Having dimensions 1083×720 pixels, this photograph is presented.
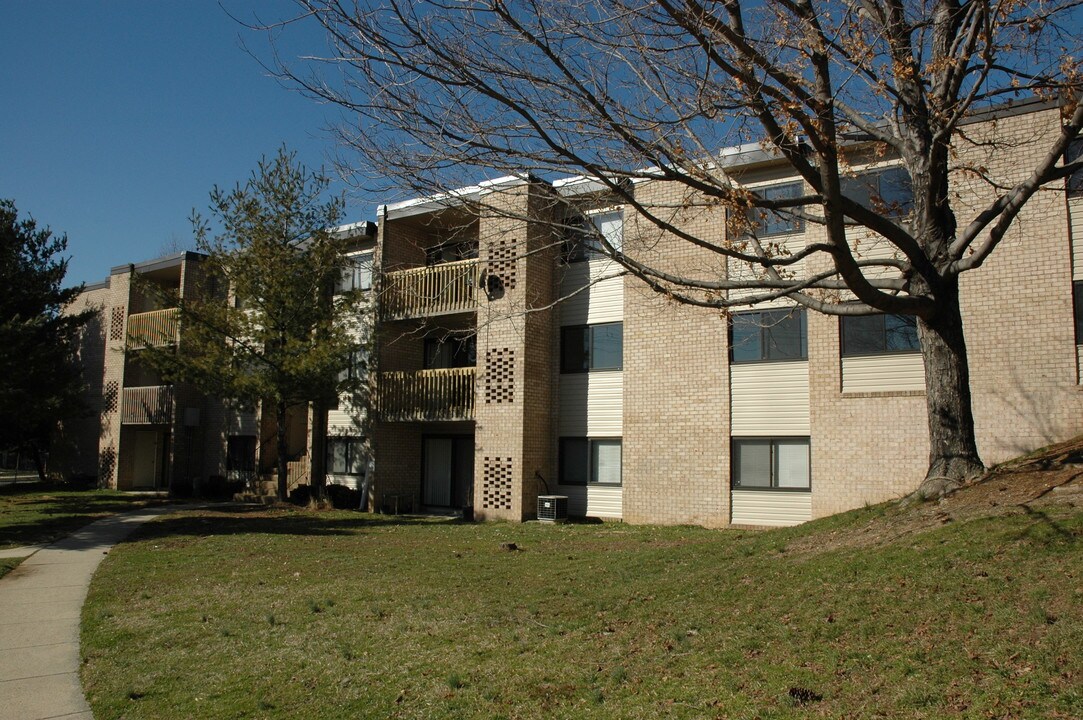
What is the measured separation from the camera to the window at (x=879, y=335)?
16.7 m

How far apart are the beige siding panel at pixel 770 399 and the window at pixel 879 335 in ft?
3.59

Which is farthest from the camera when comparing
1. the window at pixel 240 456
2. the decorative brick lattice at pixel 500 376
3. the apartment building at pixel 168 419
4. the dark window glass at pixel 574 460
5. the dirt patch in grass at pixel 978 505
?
the window at pixel 240 456

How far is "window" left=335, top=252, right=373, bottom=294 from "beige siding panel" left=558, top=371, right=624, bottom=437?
7.07 metres

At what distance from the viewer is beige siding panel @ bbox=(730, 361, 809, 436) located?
59.0 ft

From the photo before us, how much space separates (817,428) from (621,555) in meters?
6.45

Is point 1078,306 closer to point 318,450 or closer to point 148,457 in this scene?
point 318,450

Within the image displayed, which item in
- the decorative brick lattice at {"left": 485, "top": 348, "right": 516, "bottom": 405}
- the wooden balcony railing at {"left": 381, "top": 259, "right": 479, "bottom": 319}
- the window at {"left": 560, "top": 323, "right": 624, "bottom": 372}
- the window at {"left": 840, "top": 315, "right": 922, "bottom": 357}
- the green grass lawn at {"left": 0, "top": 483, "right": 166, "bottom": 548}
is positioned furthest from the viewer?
the wooden balcony railing at {"left": 381, "top": 259, "right": 479, "bottom": 319}

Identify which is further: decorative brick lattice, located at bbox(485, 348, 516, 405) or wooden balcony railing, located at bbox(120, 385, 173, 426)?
wooden balcony railing, located at bbox(120, 385, 173, 426)

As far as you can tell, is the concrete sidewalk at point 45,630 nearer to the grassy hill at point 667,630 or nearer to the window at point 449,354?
the grassy hill at point 667,630

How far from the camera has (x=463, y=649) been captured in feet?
24.6

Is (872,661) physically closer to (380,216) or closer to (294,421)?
(380,216)

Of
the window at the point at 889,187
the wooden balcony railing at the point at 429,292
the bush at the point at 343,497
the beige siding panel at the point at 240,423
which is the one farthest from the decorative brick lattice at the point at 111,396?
the window at the point at 889,187

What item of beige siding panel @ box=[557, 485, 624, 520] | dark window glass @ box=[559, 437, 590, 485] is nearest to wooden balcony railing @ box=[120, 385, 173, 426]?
dark window glass @ box=[559, 437, 590, 485]

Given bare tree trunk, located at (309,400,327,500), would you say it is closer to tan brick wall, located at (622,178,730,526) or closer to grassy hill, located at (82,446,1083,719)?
tan brick wall, located at (622,178,730,526)
